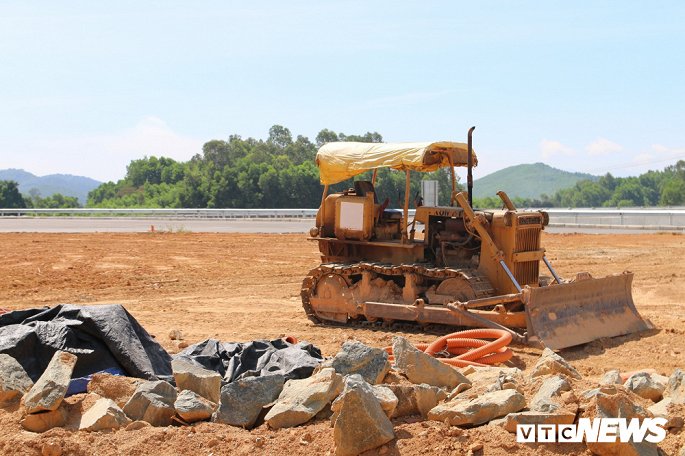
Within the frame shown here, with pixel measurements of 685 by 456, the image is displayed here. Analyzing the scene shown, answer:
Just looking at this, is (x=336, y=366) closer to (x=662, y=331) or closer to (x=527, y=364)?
(x=527, y=364)

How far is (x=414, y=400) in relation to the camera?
6781 mm

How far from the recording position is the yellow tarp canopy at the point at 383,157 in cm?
1278

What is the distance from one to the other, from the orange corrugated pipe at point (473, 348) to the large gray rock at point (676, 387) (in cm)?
237

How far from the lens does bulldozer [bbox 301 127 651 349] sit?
11594 mm

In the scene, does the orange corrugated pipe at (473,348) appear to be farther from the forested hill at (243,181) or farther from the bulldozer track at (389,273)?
the forested hill at (243,181)

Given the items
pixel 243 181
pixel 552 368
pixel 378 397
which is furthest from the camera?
pixel 243 181

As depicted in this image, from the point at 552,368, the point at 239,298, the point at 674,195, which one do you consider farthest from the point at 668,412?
the point at 674,195

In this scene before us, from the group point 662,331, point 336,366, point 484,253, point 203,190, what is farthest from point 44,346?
point 203,190

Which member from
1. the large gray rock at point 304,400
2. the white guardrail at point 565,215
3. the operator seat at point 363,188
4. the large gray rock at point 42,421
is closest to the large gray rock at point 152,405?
the large gray rock at point 42,421

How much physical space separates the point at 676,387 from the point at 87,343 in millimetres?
5295

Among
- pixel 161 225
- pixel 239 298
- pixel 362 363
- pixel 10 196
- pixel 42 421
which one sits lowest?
pixel 239 298

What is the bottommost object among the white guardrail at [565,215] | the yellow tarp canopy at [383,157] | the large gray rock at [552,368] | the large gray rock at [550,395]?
the large gray rock at [552,368]

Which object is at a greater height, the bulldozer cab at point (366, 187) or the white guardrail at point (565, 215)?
the bulldozer cab at point (366, 187)

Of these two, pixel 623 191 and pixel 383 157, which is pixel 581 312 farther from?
pixel 623 191
